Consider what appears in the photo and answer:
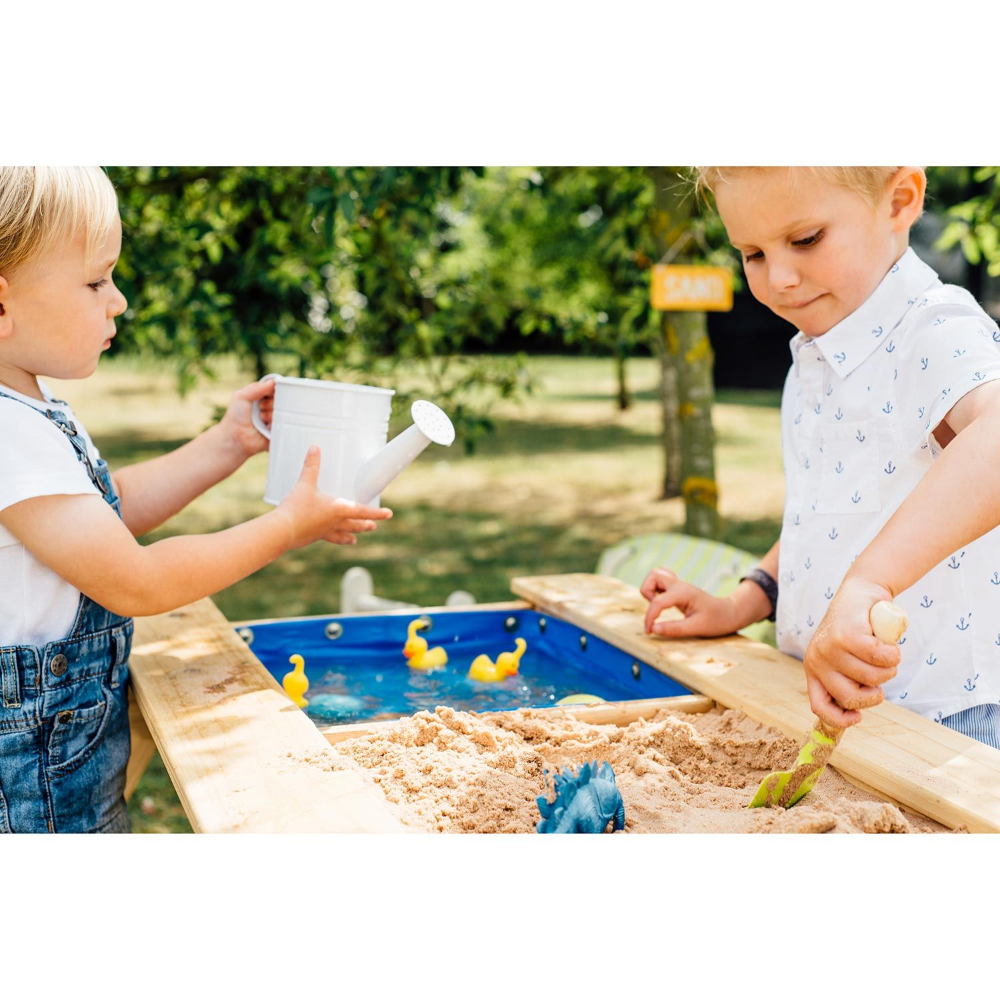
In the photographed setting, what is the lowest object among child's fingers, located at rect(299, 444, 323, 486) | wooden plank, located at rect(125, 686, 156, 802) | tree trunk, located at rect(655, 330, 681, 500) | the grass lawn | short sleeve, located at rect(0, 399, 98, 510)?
the grass lawn

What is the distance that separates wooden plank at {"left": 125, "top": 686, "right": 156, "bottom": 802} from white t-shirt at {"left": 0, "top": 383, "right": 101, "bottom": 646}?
0.24 m

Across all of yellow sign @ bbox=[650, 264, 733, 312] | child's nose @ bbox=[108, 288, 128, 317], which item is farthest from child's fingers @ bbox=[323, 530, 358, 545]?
yellow sign @ bbox=[650, 264, 733, 312]

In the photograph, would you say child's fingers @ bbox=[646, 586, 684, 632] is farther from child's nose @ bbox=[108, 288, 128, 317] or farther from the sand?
child's nose @ bbox=[108, 288, 128, 317]

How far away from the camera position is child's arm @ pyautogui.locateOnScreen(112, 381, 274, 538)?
74.7 inches

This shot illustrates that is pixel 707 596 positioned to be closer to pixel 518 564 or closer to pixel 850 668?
pixel 850 668

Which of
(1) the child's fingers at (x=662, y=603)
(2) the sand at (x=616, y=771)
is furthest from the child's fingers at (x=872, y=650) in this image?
(1) the child's fingers at (x=662, y=603)

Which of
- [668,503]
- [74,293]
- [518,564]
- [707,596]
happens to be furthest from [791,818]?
[668,503]

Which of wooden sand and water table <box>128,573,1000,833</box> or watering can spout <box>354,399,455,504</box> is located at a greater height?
watering can spout <box>354,399,455,504</box>

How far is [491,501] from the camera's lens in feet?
28.0

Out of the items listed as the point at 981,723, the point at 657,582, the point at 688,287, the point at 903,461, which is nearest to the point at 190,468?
the point at 657,582

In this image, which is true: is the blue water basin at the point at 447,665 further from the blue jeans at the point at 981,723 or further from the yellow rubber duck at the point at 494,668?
the blue jeans at the point at 981,723

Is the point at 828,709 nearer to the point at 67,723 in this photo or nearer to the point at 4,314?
the point at 67,723

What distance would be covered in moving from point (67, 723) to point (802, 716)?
1068mm

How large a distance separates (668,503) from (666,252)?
13.4ft
